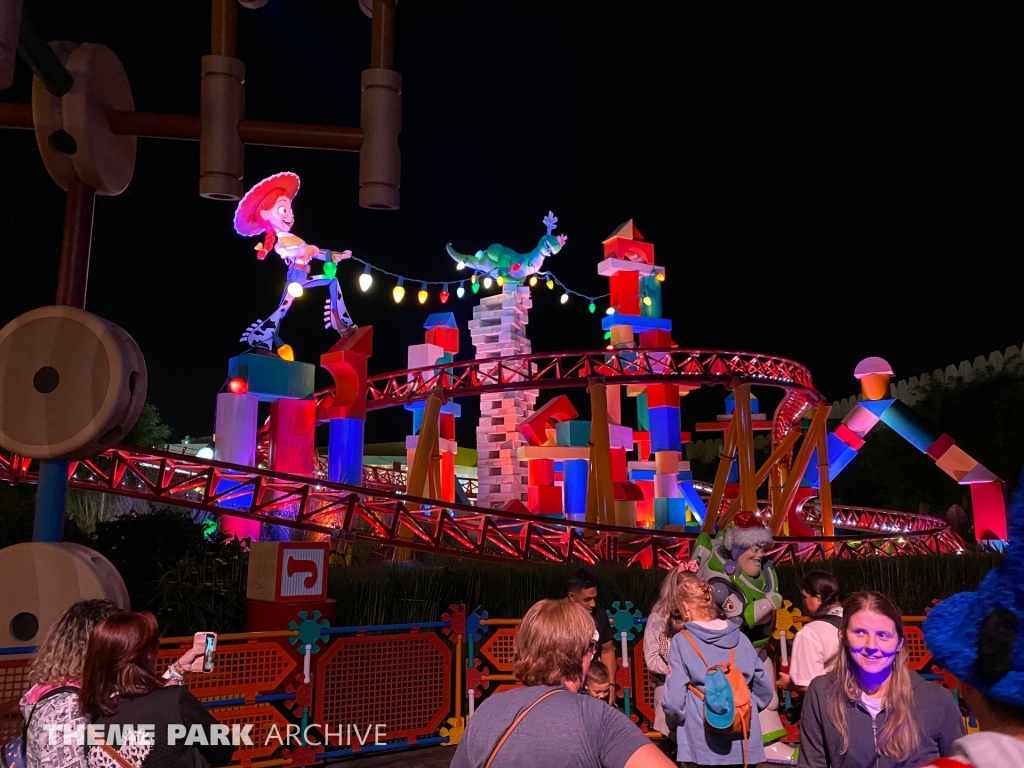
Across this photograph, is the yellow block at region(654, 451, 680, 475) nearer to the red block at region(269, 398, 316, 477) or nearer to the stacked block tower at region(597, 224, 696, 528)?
the stacked block tower at region(597, 224, 696, 528)

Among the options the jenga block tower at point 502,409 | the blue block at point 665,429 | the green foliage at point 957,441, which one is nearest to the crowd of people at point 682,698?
the blue block at point 665,429

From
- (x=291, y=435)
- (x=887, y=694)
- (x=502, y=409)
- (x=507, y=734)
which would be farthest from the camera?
(x=502, y=409)

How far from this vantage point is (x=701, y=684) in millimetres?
3770

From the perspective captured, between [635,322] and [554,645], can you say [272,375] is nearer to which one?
[635,322]

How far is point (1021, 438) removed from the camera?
86.9 ft

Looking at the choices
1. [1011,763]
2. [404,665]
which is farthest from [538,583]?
[1011,763]

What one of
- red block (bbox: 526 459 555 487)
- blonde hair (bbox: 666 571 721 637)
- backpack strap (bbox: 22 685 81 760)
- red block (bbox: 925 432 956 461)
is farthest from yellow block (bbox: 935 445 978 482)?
backpack strap (bbox: 22 685 81 760)

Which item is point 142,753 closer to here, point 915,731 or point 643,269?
point 915,731

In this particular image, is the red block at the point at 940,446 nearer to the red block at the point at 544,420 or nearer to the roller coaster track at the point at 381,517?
the roller coaster track at the point at 381,517

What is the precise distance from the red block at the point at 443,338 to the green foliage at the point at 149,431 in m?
9.81

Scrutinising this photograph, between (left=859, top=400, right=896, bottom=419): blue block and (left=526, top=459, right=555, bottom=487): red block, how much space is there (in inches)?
281

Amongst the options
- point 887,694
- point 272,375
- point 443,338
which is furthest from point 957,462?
point 887,694

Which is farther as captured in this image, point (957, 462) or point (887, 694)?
point (957, 462)

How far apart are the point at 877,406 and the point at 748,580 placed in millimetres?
15622
